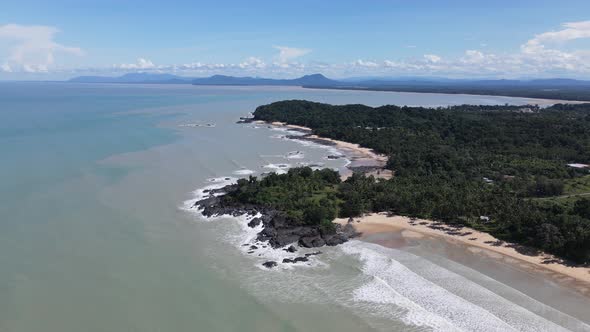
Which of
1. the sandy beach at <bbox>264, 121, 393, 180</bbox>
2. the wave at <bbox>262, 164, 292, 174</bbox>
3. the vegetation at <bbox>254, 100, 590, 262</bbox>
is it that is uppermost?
the vegetation at <bbox>254, 100, 590, 262</bbox>

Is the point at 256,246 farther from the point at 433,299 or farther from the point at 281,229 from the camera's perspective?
the point at 433,299

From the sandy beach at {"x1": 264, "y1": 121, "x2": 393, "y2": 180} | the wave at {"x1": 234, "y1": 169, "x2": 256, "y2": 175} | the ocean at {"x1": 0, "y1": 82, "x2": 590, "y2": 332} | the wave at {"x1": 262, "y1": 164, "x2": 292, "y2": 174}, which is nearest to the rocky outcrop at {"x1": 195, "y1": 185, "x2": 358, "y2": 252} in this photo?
the ocean at {"x1": 0, "y1": 82, "x2": 590, "y2": 332}

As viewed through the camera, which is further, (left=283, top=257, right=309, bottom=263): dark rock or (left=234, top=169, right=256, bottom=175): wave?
(left=234, top=169, right=256, bottom=175): wave

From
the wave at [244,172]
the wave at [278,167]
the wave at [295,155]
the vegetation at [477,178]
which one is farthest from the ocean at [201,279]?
the wave at [295,155]

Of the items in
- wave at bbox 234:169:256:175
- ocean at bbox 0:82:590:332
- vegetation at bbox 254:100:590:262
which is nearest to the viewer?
ocean at bbox 0:82:590:332

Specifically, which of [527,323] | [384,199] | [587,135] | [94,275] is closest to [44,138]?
[94,275]

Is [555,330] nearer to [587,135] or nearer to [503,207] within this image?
[503,207]

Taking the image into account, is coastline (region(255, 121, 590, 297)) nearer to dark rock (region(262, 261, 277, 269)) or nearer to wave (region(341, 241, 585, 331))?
wave (region(341, 241, 585, 331))

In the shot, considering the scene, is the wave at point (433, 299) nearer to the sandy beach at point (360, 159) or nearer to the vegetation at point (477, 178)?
the vegetation at point (477, 178)

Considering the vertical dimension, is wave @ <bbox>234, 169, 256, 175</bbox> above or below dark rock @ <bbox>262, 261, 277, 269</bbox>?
above

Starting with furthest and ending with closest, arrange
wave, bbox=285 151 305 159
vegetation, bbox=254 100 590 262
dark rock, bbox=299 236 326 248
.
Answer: wave, bbox=285 151 305 159
vegetation, bbox=254 100 590 262
dark rock, bbox=299 236 326 248
